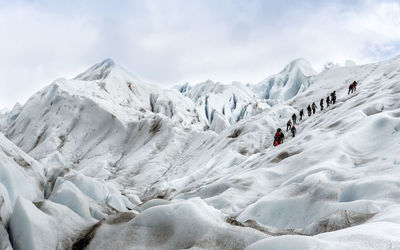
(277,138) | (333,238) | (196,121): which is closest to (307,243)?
(333,238)

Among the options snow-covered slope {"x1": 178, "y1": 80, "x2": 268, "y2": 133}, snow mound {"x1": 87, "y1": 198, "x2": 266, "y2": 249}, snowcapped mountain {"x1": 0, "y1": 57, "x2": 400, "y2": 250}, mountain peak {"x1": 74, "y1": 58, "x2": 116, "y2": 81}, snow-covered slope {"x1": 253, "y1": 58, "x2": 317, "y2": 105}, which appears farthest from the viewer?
snow-covered slope {"x1": 253, "y1": 58, "x2": 317, "y2": 105}

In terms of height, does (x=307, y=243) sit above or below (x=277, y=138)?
above

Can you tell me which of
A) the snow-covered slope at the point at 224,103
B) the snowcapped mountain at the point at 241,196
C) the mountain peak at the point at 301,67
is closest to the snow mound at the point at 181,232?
the snowcapped mountain at the point at 241,196

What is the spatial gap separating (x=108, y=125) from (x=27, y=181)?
4764 cm

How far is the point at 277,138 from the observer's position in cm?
2781

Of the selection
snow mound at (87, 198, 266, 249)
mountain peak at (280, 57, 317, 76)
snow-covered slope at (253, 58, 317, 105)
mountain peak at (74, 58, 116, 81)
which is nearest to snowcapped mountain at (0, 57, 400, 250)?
snow mound at (87, 198, 266, 249)

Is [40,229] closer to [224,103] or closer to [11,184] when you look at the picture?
[11,184]

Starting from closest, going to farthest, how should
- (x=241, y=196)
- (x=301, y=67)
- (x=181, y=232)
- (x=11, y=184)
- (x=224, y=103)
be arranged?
(x=181, y=232)
(x=11, y=184)
(x=241, y=196)
(x=224, y=103)
(x=301, y=67)

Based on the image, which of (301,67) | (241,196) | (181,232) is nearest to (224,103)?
(301,67)

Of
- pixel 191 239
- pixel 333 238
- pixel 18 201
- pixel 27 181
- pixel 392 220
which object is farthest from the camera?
pixel 27 181

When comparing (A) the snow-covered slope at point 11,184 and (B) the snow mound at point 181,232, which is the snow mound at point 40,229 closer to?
(A) the snow-covered slope at point 11,184

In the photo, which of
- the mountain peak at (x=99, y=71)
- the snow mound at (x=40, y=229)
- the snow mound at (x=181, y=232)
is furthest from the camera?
the mountain peak at (x=99, y=71)

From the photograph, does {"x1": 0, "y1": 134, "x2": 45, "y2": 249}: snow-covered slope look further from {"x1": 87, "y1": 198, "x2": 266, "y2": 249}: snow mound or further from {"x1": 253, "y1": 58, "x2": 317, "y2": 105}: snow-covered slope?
{"x1": 253, "y1": 58, "x2": 317, "y2": 105}: snow-covered slope

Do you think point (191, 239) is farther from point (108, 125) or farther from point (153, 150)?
point (108, 125)
